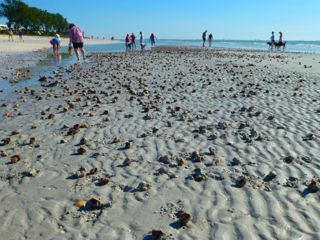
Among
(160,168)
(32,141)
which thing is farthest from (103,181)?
(32,141)

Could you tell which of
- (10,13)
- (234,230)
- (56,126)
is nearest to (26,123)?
(56,126)

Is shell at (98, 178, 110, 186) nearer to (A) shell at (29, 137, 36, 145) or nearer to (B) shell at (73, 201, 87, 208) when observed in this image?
(B) shell at (73, 201, 87, 208)

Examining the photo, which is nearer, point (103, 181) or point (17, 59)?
point (103, 181)

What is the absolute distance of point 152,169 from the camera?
669 cm

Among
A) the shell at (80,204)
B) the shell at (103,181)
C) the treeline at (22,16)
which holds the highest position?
the treeline at (22,16)

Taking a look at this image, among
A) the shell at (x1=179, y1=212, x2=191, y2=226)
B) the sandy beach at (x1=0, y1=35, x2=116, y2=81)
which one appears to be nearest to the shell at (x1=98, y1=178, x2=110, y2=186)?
the shell at (x1=179, y1=212, x2=191, y2=226)

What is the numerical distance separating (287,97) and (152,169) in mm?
8120

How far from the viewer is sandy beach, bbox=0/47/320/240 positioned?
484 centimetres

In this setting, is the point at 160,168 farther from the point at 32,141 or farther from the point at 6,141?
the point at 6,141

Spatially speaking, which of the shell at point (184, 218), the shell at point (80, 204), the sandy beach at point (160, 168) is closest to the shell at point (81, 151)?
the sandy beach at point (160, 168)

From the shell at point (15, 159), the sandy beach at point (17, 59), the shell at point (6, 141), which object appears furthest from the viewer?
the sandy beach at point (17, 59)

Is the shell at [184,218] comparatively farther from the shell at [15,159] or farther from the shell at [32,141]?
the shell at [32,141]

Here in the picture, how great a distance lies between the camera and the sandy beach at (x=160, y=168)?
4844 millimetres

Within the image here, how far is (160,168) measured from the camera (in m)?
6.59
